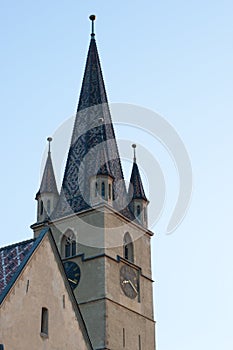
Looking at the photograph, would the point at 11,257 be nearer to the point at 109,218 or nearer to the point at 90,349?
the point at 90,349

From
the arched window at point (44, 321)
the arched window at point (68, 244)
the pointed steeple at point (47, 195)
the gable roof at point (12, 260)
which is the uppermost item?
the pointed steeple at point (47, 195)

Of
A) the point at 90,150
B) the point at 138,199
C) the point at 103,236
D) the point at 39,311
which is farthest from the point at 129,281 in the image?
the point at 39,311

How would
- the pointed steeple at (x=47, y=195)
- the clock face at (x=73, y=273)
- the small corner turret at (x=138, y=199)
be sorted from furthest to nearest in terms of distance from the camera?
the small corner turret at (x=138, y=199), the pointed steeple at (x=47, y=195), the clock face at (x=73, y=273)

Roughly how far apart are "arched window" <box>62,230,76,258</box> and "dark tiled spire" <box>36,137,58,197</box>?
4.21 m

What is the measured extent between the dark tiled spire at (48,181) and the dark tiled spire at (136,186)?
4902 mm

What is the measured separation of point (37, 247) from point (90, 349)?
4022mm

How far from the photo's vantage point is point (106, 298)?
1724 inches

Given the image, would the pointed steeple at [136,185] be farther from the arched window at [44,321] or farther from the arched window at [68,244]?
the arched window at [44,321]

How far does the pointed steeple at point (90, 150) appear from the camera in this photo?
161ft

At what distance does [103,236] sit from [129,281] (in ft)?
10.1

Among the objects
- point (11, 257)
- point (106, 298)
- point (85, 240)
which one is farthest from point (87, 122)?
point (11, 257)

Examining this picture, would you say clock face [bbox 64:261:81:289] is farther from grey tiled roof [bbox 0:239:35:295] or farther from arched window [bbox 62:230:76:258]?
grey tiled roof [bbox 0:239:35:295]

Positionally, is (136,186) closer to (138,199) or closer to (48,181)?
(138,199)

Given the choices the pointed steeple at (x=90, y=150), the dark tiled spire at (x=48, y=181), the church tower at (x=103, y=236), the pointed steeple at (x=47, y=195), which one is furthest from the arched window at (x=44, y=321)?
the dark tiled spire at (x=48, y=181)
